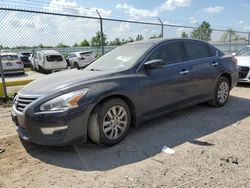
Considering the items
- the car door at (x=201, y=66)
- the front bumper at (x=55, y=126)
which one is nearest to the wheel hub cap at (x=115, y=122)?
the front bumper at (x=55, y=126)

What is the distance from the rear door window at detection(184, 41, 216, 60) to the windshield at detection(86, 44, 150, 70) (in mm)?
1057

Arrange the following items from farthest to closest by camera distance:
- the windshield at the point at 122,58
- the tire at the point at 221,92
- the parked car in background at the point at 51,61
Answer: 1. the parked car in background at the point at 51,61
2. the tire at the point at 221,92
3. the windshield at the point at 122,58

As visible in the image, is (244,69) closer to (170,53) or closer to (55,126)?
(170,53)

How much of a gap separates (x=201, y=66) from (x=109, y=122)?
2626mm

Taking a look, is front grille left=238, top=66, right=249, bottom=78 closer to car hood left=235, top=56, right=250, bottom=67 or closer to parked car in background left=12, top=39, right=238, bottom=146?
car hood left=235, top=56, right=250, bottom=67

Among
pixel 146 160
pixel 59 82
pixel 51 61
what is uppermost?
pixel 59 82

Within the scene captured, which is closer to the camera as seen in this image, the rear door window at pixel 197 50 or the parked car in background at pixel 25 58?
the rear door window at pixel 197 50

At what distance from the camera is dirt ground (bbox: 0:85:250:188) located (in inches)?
126

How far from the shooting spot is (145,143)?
4.30m

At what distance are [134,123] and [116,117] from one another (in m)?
0.45

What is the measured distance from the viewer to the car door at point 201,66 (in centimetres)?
550

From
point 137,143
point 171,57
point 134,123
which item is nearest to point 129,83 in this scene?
point 134,123

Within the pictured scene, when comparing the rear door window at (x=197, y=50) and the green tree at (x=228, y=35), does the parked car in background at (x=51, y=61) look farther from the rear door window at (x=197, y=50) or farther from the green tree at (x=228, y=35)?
the rear door window at (x=197, y=50)

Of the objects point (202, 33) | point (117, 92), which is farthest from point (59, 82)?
point (202, 33)
